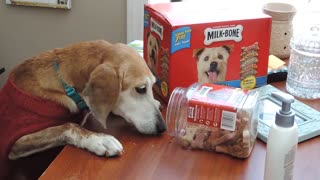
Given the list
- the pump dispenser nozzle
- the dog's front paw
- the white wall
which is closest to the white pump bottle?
the pump dispenser nozzle

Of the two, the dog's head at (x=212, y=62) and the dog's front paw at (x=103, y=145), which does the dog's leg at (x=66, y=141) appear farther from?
the dog's head at (x=212, y=62)

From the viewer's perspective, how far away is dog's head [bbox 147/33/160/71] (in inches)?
52.4

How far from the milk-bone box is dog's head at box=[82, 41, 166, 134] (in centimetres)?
7

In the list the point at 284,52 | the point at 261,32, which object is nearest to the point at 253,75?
the point at 261,32

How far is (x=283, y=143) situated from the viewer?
0.88 m

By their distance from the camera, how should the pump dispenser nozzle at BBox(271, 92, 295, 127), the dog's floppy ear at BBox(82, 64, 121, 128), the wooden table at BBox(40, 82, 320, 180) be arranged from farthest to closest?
the dog's floppy ear at BBox(82, 64, 121, 128)
the wooden table at BBox(40, 82, 320, 180)
the pump dispenser nozzle at BBox(271, 92, 295, 127)

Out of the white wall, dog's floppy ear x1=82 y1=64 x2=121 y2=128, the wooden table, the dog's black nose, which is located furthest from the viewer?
the white wall

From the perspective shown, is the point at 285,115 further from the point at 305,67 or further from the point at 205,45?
the point at 305,67

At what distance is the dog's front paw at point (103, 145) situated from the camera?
1.08 meters

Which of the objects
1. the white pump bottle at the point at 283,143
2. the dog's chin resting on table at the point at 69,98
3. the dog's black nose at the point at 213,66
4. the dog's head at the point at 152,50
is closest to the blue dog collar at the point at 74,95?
the dog's chin resting on table at the point at 69,98

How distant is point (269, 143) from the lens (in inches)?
35.5

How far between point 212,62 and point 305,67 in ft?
0.97

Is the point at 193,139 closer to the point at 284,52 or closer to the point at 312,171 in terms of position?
the point at 312,171

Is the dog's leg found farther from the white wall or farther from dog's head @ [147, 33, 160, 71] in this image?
the white wall
